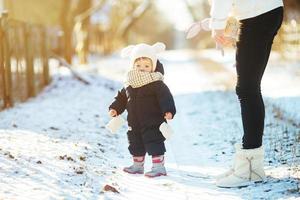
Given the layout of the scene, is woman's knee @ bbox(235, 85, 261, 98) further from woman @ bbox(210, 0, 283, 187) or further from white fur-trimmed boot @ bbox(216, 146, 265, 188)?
white fur-trimmed boot @ bbox(216, 146, 265, 188)

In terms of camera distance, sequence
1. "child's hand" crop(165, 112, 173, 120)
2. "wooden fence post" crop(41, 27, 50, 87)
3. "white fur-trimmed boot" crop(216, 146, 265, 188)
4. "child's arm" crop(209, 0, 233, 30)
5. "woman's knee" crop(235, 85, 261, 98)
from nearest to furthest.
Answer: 1. "child's arm" crop(209, 0, 233, 30)
2. "woman's knee" crop(235, 85, 261, 98)
3. "white fur-trimmed boot" crop(216, 146, 265, 188)
4. "child's hand" crop(165, 112, 173, 120)
5. "wooden fence post" crop(41, 27, 50, 87)

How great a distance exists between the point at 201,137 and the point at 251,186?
2.74 metres

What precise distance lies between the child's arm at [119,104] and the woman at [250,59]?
1200 mm

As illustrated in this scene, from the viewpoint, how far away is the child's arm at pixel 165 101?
5102 mm

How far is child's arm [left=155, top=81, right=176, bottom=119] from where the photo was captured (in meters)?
5.10

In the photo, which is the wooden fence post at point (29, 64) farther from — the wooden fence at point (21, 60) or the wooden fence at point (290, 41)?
the wooden fence at point (290, 41)

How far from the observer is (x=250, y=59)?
4.64 meters

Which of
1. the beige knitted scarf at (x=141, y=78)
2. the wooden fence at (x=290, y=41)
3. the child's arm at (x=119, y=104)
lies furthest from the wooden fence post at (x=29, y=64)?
the wooden fence at (x=290, y=41)

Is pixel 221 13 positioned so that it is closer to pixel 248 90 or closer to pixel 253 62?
pixel 253 62

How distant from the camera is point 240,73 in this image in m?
4.71

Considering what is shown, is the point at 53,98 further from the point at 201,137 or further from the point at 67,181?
the point at 67,181

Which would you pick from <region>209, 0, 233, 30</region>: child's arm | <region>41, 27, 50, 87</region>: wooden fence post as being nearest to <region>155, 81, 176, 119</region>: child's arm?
<region>209, 0, 233, 30</region>: child's arm

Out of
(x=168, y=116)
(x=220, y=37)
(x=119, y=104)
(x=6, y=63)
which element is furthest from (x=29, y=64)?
(x=220, y=37)

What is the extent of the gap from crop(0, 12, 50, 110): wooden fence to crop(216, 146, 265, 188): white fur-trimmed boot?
5.39 metres
